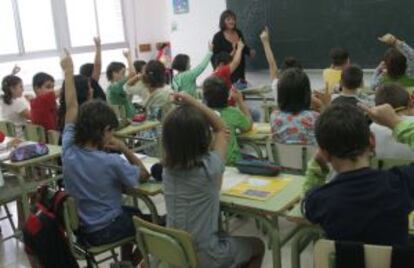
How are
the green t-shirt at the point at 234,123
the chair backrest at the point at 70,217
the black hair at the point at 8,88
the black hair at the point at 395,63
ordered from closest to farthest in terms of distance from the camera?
1. the chair backrest at the point at 70,217
2. the green t-shirt at the point at 234,123
3. the black hair at the point at 395,63
4. the black hair at the point at 8,88

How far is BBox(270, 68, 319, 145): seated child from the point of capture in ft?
10.2

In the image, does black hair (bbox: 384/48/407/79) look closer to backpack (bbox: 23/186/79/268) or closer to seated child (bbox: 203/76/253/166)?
seated child (bbox: 203/76/253/166)

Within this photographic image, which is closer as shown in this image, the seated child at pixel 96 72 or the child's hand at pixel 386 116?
the child's hand at pixel 386 116

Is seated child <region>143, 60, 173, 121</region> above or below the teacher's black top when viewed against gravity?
below

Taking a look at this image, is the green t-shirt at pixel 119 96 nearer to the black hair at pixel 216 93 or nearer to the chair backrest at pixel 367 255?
the black hair at pixel 216 93

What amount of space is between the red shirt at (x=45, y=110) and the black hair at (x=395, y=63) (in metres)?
3.16

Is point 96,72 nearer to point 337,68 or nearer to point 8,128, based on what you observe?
point 8,128

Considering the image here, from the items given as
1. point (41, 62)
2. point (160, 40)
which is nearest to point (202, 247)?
point (41, 62)

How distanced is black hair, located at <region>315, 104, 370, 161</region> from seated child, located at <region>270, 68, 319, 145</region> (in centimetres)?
140

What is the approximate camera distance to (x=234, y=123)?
11.9 ft

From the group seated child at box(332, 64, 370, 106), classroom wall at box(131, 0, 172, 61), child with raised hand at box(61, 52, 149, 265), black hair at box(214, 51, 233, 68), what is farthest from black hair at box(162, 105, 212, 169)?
classroom wall at box(131, 0, 172, 61)

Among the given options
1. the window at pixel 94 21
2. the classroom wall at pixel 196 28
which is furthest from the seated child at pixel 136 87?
→ the window at pixel 94 21

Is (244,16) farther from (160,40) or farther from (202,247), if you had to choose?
(202,247)

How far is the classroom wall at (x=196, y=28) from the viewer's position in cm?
749
